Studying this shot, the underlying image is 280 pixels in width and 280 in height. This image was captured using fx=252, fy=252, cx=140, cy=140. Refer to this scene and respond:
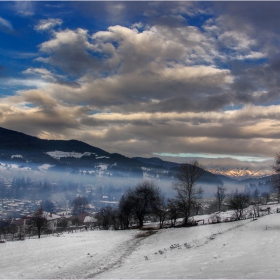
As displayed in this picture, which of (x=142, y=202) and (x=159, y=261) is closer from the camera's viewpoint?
(x=159, y=261)

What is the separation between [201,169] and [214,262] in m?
36.3

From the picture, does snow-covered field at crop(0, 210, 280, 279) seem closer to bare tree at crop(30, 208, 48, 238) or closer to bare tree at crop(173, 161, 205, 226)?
bare tree at crop(173, 161, 205, 226)

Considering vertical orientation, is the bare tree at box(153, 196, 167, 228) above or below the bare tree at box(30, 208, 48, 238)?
above

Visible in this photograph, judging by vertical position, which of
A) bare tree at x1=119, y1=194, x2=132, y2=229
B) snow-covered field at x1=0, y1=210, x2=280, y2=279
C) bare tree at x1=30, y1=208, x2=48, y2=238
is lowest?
bare tree at x1=30, y1=208, x2=48, y2=238

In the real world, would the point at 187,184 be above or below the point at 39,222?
above

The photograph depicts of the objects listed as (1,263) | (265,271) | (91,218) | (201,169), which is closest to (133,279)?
(265,271)

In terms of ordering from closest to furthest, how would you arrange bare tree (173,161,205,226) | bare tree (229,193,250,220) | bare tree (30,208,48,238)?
bare tree (173,161,205,226) < bare tree (229,193,250,220) < bare tree (30,208,48,238)

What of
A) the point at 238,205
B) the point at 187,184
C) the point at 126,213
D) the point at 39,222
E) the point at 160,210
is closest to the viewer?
the point at 187,184

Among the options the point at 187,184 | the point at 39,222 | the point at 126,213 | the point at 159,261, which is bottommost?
the point at 39,222

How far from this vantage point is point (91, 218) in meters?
160

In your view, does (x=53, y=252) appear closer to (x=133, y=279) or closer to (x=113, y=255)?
(x=113, y=255)

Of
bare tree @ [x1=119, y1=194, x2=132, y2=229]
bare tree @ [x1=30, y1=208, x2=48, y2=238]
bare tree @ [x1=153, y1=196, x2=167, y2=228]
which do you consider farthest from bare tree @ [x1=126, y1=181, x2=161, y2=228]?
bare tree @ [x1=30, y1=208, x2=48, y2=238]

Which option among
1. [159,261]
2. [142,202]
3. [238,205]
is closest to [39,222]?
[142,202]

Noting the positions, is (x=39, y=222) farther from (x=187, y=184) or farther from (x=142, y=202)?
(x=187, y=184)
